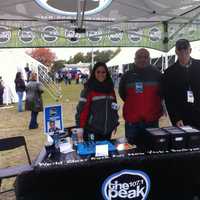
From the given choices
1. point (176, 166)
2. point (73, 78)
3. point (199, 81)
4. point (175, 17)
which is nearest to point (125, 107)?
point (199, 81)

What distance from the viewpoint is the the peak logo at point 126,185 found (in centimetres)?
279

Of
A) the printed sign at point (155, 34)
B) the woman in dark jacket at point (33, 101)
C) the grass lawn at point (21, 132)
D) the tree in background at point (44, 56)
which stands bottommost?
the grass lawn at point (21, 132)

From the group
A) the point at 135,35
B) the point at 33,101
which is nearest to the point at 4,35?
the point at 135,35

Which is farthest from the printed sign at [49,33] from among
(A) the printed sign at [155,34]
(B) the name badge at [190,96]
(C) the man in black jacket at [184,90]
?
(B) the name badge at [190,96]

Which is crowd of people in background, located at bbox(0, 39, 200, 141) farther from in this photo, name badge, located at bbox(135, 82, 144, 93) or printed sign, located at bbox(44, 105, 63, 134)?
printed sign, located at bbox(44, 105, 63, 134)

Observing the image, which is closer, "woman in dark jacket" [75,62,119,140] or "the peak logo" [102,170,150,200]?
"the peak logo" [102,170,150,200]

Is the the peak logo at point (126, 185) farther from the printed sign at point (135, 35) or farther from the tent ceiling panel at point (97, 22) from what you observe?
the printed sign at point (135, 35)

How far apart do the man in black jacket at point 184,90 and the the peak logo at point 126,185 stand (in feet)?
3.17

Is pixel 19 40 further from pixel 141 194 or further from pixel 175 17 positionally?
pixel 141 194

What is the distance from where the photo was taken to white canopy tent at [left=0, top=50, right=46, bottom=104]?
628 inches

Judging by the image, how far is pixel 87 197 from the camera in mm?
2785

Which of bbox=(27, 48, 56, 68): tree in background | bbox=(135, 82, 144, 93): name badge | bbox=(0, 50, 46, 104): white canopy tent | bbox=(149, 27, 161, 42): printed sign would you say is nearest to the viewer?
bbox=(135, 82, 144, 93): name badge

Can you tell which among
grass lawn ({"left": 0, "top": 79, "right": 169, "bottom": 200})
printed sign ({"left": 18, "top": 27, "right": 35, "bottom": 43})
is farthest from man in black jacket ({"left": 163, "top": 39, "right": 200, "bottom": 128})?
printed sign ({"left": 18, "top": 27, "right": 35, "bottom": 43})

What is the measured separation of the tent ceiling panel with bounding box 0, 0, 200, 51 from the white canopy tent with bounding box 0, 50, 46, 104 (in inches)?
412
